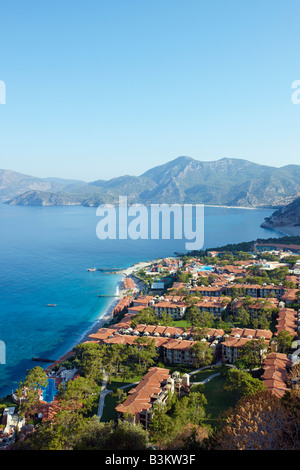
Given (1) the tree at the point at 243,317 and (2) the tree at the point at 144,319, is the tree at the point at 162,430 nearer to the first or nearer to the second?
(2) the tree at the point at 144,319

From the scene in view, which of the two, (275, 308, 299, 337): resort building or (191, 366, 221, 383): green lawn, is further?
(275, 308, 299, 337): resort building

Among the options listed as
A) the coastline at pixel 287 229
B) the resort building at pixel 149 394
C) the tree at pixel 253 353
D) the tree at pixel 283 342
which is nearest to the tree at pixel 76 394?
the resort building at pixel 149 394

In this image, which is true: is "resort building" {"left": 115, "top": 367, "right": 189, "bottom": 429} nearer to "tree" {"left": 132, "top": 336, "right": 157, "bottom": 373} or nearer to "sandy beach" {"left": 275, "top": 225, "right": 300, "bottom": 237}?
"tree" {"left": 132, "top": 336, "right": 157, "bottom": 373}

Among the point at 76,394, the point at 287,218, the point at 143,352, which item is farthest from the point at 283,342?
the point at 287,218

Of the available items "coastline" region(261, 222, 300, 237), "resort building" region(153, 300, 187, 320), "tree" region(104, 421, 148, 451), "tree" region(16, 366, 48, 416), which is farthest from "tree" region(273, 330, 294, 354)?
"coastline" region(261, 222, 300, 237)
